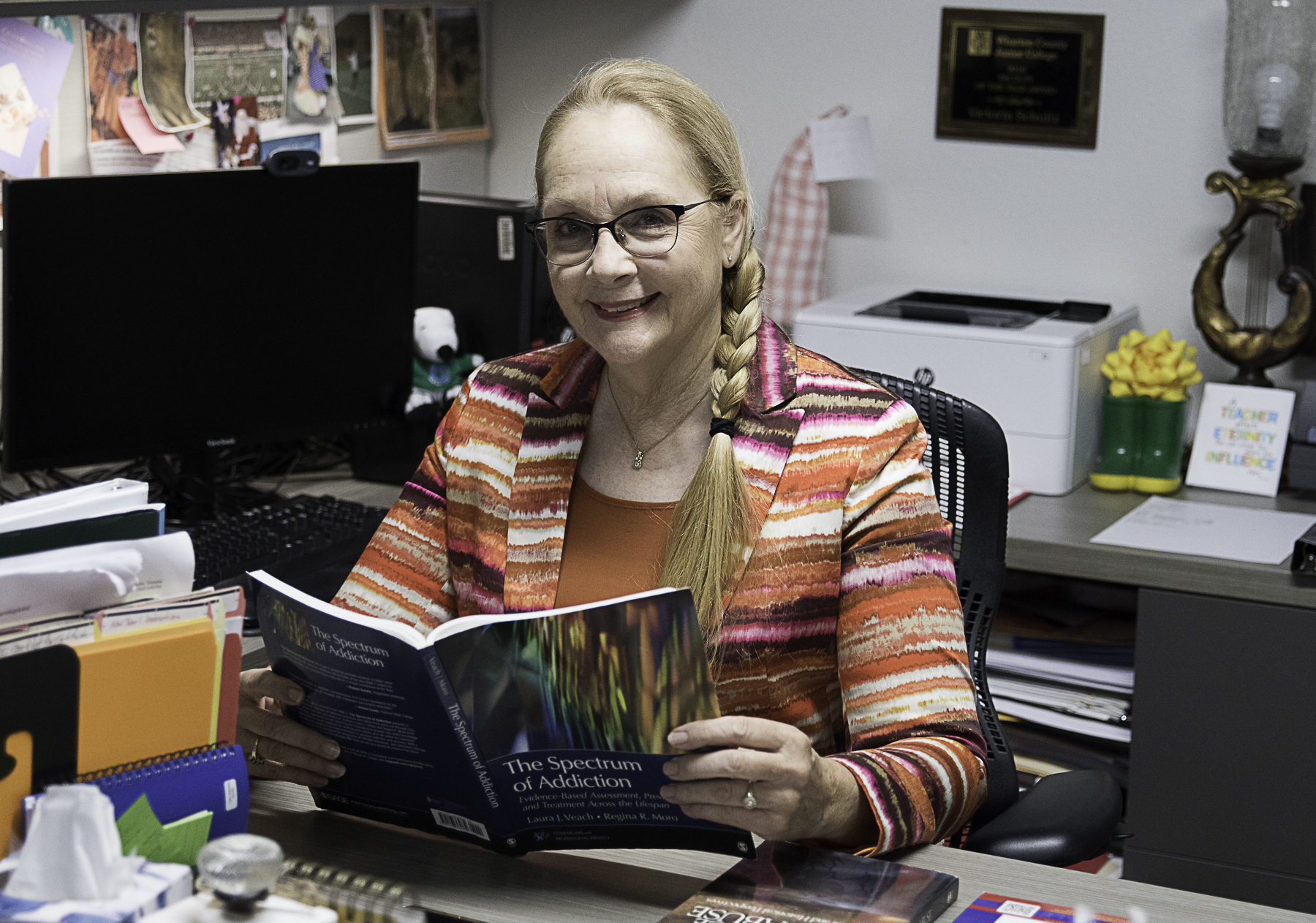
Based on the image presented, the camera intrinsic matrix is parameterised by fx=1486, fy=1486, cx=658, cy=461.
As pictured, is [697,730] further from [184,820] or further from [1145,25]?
[1145,25]

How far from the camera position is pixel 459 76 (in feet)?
9.14

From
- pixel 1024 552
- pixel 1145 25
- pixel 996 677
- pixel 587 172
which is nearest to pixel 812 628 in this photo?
pixel 587 172

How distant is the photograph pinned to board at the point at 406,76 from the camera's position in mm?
2508

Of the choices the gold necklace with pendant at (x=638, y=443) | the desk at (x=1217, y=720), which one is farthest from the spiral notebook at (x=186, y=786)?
the desk at (x=1217, y=720)

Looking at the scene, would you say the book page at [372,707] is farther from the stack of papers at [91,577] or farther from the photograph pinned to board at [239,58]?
the photograph pinned to board at [239,58]

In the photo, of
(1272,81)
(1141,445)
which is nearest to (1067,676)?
(1141,445)

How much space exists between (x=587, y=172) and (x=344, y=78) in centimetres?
131

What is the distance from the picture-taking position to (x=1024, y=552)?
2.06 meters

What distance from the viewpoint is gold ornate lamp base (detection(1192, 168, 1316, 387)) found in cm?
230

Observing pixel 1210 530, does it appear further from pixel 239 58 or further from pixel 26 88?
pixel 26 88

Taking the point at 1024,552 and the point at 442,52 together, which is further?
the point at 442,52

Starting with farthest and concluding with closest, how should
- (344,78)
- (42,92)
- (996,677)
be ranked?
1. (344,78)
2. (996,677)
3. (42,92)

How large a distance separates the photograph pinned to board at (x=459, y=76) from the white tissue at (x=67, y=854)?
6.80 ft

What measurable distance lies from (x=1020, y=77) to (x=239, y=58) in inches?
50.9
